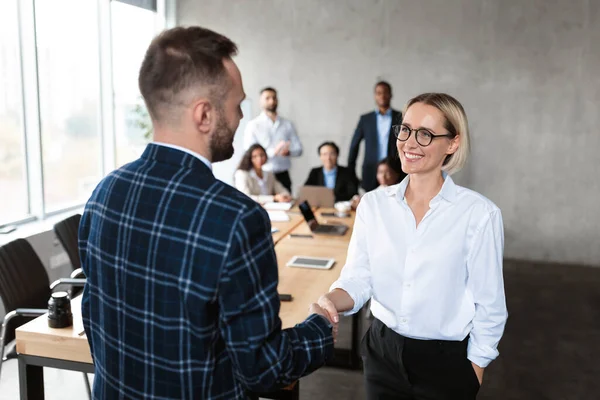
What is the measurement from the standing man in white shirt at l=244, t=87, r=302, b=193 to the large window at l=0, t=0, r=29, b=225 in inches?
103

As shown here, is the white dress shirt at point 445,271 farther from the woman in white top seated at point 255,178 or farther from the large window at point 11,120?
the large window at point 11,120

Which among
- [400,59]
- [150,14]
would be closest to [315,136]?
[400,59]

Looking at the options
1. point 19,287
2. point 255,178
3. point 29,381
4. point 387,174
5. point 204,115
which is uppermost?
point 204,115

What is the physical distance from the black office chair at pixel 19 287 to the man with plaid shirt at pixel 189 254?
198cm

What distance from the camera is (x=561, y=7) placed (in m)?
6.95

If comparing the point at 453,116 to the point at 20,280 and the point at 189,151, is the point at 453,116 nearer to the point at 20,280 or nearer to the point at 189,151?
the point at 189,151

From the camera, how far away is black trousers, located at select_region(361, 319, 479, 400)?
187 centimetres

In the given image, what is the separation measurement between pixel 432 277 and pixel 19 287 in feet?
8.25

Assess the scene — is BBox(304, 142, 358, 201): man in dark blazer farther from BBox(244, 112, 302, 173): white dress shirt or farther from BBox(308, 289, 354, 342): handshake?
BBox(308, 289, 354, 342): handshake

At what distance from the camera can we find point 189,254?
1243 mm

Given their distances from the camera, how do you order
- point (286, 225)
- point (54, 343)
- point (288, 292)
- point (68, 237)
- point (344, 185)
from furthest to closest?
point (344, 185)
point (286, 225)
point (68, 237)
point (288, 292)
point (54, 343)

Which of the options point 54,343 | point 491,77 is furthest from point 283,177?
point 54,343

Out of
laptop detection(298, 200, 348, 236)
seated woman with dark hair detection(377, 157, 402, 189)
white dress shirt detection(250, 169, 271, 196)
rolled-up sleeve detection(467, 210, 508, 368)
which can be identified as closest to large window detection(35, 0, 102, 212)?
white dress shirt detection(250, 169, 271, 196)

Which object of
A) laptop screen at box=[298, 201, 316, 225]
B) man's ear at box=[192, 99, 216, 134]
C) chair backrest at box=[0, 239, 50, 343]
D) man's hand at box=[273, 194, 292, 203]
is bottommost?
chair backrest at box=[0, 239, 50, 343]
